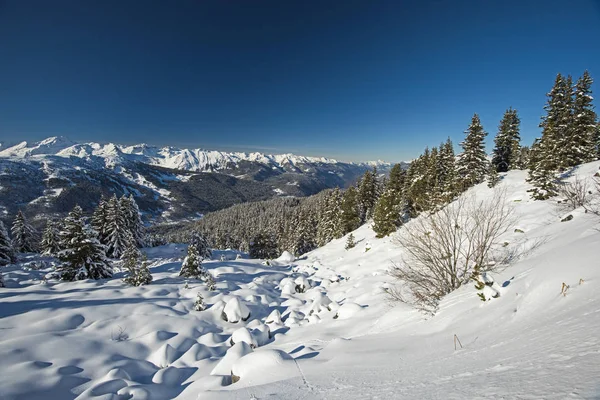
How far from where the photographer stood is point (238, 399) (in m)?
3.84

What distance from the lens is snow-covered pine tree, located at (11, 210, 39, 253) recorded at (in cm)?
3132

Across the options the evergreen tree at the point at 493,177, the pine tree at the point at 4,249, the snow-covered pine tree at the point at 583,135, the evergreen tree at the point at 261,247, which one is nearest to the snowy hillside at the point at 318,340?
the pine tree at the point at 4,249

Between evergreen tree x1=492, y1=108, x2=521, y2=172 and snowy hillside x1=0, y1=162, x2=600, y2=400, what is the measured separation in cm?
3088

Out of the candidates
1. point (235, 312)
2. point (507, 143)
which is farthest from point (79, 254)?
point (507, 143)

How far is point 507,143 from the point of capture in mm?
38844

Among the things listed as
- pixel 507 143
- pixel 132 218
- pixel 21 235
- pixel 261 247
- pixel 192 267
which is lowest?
pixel 261 247

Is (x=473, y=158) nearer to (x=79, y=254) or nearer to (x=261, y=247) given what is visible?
(x=261, y=247)

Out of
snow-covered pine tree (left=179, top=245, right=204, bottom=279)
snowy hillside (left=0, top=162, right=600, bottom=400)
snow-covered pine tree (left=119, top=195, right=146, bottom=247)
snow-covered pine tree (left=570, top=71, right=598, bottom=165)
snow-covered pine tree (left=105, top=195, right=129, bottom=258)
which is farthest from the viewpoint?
snow-covered pine tree (left=119, top=195, right=146, bottom=247)

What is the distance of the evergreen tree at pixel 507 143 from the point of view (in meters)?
36.8

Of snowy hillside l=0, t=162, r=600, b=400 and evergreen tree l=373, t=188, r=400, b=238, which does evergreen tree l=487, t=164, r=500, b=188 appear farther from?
snowy hillside l=0, t=162, r=600, b=400

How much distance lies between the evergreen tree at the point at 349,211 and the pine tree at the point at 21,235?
1762 inches

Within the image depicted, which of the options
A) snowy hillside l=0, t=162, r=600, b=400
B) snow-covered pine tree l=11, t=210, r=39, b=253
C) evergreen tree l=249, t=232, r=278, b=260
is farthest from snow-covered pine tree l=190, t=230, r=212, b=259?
snowy hillside l=0, t=162, r=600, b=400

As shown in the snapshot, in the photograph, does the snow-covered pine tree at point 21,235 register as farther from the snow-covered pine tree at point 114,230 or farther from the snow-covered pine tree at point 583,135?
the snow-covered pine tree at point 583,135

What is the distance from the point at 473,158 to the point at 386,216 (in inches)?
616
